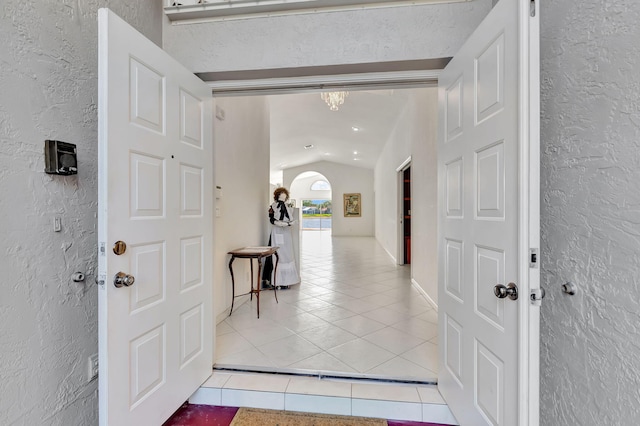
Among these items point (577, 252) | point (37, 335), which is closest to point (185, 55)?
point (37, 335)

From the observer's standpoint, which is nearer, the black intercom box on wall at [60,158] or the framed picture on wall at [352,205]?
the black intercom box on wall at [60,158]

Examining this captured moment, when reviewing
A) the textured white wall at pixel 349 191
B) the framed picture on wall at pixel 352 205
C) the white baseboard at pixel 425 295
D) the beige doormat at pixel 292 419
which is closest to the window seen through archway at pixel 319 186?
the textured white wall at pixel 349 191

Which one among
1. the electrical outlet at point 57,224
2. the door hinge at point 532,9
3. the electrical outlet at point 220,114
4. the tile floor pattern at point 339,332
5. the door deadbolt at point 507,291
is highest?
the electrical outlet at point 220,114

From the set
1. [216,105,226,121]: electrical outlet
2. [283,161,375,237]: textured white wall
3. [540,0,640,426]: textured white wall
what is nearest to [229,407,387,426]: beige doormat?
[540,0,640,426]: textured white wall

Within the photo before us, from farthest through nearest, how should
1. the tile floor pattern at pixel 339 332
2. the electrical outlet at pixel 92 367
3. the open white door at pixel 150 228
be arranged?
the tile floor pattern at pixel 339 332 < the electrical outlet at pixel 92 367 < the open white door at pixel 150 228

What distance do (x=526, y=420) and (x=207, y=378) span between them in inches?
67.0

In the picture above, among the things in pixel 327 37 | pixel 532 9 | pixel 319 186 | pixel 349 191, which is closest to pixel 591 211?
pixel 532 9

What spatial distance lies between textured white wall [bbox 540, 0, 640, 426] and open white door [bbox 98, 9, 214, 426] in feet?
5.58

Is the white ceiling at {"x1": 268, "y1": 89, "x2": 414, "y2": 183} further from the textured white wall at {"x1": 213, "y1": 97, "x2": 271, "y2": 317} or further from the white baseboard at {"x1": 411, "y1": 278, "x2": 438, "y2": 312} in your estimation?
the white baseboard at {"x1": 411, "y1": 278, "x2": 438, "y2": 312}

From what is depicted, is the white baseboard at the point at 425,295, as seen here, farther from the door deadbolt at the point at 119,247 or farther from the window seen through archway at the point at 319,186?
the window seen through archway at the point at 319,186

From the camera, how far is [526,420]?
93 centimetres

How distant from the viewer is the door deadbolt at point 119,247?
1.10 meters

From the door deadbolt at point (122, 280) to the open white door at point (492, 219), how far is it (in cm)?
149

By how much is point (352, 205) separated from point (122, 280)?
11415mm
